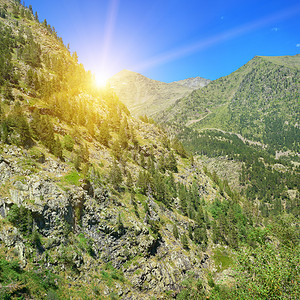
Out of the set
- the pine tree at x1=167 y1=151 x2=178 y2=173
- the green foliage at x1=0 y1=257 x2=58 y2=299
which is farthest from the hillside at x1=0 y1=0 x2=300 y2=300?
the pine tree at x1=167 y1=151 x2=178 y2=173

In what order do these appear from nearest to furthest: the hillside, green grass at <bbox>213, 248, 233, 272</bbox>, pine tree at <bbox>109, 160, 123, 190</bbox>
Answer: the hillside < pine tree at <bbox>109, 160, 123, 190</bbox> < green grass at <bbox>213, 248, 233, 272</bbox>

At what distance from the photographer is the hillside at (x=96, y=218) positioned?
21797 millimetres

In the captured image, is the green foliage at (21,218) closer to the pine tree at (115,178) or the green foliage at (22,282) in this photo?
the green foliage at (22,282)

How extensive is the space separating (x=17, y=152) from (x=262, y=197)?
224590 mm

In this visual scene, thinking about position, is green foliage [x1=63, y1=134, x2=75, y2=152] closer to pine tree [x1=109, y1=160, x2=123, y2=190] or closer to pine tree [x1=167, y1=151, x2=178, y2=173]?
pine tree [x1=109, y1=160, x2=123, y2=190]

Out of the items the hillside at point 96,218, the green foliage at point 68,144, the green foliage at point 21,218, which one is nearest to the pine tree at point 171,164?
the hillside at point 96,218

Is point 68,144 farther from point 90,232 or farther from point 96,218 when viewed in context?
point 90,232

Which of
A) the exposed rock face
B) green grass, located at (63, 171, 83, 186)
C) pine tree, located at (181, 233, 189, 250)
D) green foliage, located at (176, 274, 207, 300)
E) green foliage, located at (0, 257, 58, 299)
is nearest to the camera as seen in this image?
green foliage, located at (0, 257, 58, 299)

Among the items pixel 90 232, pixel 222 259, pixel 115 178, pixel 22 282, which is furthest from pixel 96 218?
pixel 222 259

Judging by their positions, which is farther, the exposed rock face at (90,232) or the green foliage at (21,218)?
the exposed rock face at (90,232)

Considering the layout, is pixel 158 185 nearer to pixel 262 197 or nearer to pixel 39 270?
pixel 39 270

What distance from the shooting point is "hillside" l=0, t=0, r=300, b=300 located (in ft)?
71.5

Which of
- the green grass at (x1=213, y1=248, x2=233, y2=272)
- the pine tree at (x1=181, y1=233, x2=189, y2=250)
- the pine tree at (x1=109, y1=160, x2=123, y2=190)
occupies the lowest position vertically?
the green grass at (x1=213, y1=248, x2=233, y2=272)

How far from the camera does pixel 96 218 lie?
37.3 meters
